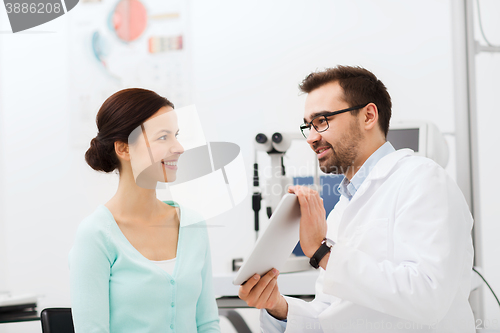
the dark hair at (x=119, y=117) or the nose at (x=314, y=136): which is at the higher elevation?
the dark hair at (x=119, y=117)

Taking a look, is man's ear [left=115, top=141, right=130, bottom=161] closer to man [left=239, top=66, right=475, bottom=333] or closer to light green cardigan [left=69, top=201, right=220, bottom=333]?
light green cardigan [left=69, top=201, right=220, bottom=333]

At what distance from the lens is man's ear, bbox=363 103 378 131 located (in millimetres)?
1151

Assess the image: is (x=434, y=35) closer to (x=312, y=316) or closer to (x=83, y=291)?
(x=312, y=316)

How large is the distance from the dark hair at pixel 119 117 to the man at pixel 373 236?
16.2 inches

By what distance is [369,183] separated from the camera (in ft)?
3.43

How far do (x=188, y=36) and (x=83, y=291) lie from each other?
174cm

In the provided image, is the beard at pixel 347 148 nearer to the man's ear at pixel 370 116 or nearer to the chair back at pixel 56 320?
the man's ear at pixel 370 116

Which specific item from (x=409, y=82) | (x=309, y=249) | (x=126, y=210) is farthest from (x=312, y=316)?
(x=409, y=82)

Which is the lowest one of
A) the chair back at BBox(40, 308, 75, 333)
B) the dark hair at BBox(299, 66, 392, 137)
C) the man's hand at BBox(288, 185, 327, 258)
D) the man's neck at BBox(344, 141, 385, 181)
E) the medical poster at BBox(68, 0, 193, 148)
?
the chair back at BBox(40, 308, 75, 333)

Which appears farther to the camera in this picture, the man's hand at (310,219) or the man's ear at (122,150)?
the man's ear at (122,150)

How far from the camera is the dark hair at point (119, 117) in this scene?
100 cm

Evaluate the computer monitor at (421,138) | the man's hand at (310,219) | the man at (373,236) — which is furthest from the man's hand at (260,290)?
the computer monitor at (421,138)

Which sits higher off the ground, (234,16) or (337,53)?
(234,16)

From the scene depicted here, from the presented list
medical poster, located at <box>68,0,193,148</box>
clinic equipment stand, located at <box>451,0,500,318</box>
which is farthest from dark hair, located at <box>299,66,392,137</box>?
medical poster, located at <box>68,0,193,148</box>
